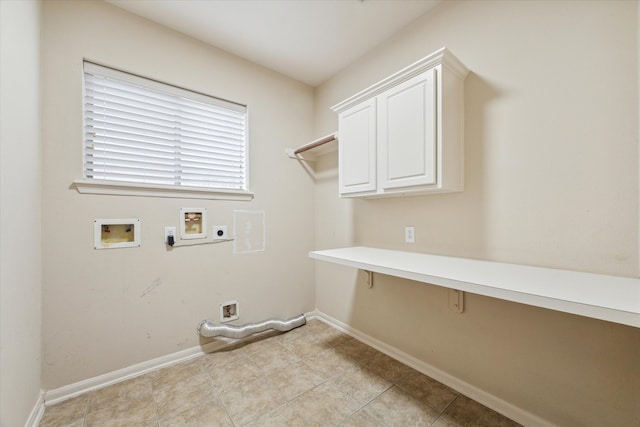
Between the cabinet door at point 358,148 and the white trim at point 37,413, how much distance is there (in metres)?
2.30

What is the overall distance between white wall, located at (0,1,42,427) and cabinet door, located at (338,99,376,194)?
73.4 inches

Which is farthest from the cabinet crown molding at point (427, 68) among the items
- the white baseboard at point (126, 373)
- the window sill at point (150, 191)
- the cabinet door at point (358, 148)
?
the white baseboard at point (126, 373)

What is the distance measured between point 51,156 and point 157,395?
1666 millimetres

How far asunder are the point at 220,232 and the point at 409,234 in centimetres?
160

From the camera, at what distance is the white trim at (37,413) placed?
1.33 m

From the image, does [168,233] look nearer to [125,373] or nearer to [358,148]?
[125,373]

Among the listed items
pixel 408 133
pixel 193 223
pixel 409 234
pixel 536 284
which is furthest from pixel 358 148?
pixel 193 223

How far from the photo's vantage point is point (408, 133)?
5.22 ft

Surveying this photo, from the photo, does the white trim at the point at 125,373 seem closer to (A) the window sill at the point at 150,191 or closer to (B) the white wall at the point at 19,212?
(B) the white wall at the point at 19,212

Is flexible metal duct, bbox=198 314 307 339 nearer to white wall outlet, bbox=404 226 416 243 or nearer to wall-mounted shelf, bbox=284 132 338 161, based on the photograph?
white wall outlet, bbox=404 226 416 243

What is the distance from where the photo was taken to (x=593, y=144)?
1183 mm

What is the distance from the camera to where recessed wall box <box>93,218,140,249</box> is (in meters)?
1.69

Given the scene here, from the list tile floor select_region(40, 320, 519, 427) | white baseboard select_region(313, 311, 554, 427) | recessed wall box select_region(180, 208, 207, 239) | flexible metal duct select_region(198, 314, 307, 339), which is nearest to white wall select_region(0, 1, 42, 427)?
tile floor select_region(40, 320, 519, 427)

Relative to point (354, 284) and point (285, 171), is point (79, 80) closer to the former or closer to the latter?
point (285, 171)
